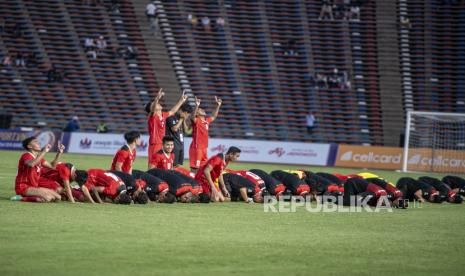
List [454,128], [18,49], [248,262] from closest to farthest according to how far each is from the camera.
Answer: [248,262] → [454,128] → [18,49]

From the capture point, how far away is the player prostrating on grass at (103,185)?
1490 cm

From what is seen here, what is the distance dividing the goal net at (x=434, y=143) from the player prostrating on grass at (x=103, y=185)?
22675mm

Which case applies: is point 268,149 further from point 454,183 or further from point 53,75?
point 454,183

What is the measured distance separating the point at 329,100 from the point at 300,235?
112ft

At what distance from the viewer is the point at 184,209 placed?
48.5 ft

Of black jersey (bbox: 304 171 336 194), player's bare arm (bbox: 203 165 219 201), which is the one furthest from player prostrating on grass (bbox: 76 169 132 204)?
black jersey (bbox: 304 171 336 194)

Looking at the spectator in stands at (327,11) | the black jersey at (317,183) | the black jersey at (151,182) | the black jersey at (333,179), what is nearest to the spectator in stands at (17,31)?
the spectator in stands at (327,11)

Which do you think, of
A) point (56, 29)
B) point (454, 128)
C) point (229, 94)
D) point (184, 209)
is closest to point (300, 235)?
point (184, 209)

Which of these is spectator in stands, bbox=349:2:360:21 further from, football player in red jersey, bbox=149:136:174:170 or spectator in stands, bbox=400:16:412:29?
football player in red jersey, bbox=149:136:174:170

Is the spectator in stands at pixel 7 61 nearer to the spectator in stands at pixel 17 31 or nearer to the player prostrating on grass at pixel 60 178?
the spectator in stands at pixel 17 31

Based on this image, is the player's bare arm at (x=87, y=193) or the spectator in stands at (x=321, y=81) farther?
the spectator in stands at (x=321, y=81)

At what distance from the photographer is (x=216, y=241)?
10.4m

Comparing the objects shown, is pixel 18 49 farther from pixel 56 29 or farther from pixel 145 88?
pixel 145 88

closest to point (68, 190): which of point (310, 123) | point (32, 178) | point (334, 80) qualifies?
point (32, 178)
